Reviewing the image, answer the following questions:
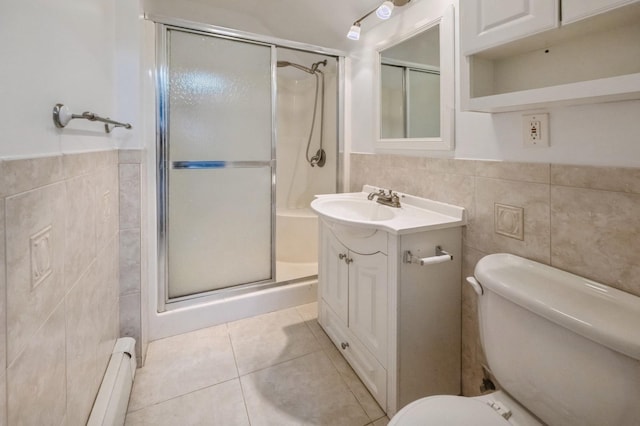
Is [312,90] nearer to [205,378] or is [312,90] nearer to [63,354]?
[205,378]

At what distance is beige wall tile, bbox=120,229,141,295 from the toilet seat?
139 centimetres

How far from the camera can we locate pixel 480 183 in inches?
51.6

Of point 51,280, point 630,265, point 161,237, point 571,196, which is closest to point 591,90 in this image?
point 571,196

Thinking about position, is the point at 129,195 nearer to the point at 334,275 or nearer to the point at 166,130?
the point at 166,130

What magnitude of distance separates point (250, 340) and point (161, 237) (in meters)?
0.81

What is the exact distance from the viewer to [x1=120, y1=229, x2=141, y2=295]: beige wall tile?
1548 millimetres

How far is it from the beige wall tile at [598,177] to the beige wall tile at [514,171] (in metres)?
0.03

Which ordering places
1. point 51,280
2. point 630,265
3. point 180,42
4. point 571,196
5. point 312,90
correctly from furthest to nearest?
1. point 312,90
2. point 180,42
3. point 571,196
4. point 630,265
5. point 51,280

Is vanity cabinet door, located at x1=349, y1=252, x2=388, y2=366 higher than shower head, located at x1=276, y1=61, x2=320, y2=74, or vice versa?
shower head, located at x1=276, y1=61, x2=320, y2=74

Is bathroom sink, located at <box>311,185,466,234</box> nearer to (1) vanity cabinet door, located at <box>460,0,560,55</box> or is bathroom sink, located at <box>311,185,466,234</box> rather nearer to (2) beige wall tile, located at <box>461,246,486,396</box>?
(2) beige wall tile, located at <box>461,246,486,396</box>

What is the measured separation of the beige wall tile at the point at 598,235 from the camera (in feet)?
2.88

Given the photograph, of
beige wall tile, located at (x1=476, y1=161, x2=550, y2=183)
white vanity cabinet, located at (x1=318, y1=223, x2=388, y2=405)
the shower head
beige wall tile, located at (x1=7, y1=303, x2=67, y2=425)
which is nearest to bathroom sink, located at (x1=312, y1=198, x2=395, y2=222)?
white vanity cabinet, located at (x1=318, y1=223, x2=388, y2=405)

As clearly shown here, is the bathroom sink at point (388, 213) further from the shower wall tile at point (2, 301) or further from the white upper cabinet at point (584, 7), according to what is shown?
the shower wall tile at point (2, 301)

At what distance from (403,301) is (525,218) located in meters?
0.55
